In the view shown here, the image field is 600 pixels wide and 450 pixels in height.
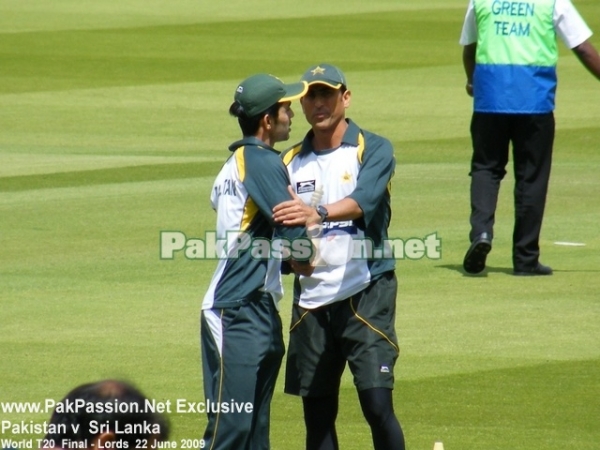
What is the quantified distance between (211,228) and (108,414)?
410 inches

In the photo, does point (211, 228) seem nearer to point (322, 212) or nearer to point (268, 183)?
point (322, 212)

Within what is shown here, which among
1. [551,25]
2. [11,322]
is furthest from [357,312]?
[551,25]

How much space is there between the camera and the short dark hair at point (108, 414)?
418 centimetres

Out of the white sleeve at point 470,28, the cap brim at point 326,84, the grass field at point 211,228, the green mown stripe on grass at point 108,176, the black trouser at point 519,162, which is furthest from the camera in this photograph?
the green mown stripe on grass at point 108,176

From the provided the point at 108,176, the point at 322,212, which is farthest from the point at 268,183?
the point at 108,176

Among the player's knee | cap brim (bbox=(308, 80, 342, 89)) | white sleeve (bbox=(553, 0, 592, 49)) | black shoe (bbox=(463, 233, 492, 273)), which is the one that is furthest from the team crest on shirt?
white sleeve (bbox=(553, 0, 592, 49))

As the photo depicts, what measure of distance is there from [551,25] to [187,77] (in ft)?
56.7

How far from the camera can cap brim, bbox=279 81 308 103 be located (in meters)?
6.87

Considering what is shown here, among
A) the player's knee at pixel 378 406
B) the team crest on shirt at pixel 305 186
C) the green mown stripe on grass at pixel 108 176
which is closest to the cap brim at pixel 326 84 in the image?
the team crest on shirt at pixel 305 186

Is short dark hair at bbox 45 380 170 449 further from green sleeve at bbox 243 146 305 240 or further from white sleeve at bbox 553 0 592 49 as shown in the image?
white sleeve at bbox 553 0 592 49

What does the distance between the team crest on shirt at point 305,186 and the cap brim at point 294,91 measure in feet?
1.78

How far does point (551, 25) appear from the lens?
41.7 feet

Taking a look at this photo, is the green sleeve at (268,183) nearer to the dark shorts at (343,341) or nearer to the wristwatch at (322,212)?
the wristwatch at (322,212)

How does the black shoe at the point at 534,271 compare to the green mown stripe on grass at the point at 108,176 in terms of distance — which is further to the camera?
the green mown stripe on grass at the point at 108,176
